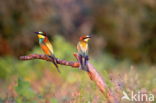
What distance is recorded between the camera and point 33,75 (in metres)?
9.91

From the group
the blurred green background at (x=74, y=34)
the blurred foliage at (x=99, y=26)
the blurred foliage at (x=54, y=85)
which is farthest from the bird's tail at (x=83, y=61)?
the blurred foliage at (x=99, y=26)

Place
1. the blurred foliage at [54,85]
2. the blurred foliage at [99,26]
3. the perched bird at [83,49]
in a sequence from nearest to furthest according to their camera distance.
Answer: the perched bird at [83,49]
the blurred foliage at [54,85]
the blurred foliage at [99,26]

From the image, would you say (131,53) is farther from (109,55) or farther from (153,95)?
(153,95)

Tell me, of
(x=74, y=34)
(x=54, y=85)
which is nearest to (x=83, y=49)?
(x=54, y=85)

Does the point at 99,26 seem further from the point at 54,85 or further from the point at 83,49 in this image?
the point at 83,49

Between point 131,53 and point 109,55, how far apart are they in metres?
0.69

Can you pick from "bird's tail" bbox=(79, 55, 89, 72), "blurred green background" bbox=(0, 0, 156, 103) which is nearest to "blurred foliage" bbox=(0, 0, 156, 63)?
"blurred green background" bbox=(0, 0, 156, 103)

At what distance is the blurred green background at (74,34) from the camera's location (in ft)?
33.2

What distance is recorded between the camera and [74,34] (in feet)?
51.5

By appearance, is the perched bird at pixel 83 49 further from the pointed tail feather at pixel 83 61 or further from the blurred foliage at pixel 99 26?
the blurred foliage at pixel 99 26

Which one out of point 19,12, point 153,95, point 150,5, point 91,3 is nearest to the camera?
point 153,95

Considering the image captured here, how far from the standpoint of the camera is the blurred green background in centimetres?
1012

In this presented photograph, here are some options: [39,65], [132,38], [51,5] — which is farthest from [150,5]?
[39,65]

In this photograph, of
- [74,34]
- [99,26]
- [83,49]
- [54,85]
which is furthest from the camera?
[99,26]
